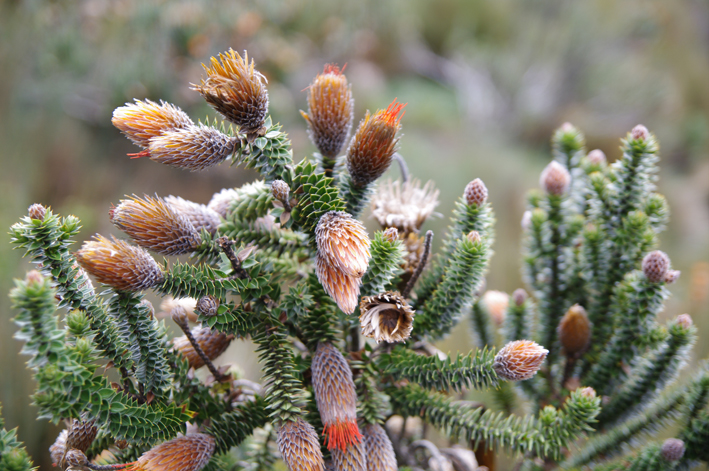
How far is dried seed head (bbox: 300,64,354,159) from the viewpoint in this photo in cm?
79

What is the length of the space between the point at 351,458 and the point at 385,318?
0.78ft

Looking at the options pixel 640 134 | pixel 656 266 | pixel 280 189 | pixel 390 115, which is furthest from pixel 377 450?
pixel 640 134

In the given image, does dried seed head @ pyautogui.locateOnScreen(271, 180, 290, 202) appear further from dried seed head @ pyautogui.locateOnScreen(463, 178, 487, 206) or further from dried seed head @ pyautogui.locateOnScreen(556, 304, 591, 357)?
dried seed head @ pyautogui.locateOnScreen(556, 304, 591, 357)

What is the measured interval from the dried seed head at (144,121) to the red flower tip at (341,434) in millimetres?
547

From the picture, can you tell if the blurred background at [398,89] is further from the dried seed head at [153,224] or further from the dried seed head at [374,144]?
the dried seed head at [374,144]

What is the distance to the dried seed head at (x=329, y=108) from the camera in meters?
0.79

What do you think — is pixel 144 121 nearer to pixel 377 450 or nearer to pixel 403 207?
pixel 403 207

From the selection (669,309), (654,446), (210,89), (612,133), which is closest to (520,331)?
(654,446)

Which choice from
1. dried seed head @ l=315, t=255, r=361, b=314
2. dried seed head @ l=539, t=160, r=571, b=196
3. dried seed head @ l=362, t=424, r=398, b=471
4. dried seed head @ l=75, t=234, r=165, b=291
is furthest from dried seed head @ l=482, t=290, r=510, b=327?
dried seed head @ l=75, t=234, r=165, b=291

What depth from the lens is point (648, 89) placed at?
293 inches

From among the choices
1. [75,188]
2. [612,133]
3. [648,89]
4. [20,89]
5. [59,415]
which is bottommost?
[59,415]

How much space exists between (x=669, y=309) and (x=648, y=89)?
5.73 m

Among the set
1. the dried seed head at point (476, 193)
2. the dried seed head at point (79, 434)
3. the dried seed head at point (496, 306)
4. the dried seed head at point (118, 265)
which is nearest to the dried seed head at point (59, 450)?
the dried seed head at point (79, 434)

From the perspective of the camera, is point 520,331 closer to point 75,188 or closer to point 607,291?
point 607,291
